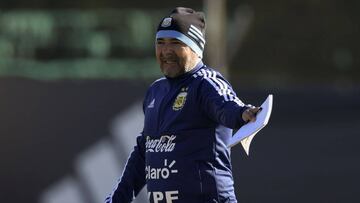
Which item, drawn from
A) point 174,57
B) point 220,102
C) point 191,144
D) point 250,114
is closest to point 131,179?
point 191,144

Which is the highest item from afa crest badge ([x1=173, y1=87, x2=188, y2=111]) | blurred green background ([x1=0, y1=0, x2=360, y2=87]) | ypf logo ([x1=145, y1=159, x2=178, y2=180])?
afa crest badge ([x1=173, y1=87, x2=188, y2=111])

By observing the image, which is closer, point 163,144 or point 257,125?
point 257,125

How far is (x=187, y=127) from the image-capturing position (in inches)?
200

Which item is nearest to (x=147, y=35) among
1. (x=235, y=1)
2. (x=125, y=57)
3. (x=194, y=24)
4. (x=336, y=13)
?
(x=125, y=57)

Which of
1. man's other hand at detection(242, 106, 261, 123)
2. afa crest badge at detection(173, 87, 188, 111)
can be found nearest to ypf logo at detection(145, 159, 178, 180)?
afa crest badge at detection(173, 87, 188, 111)

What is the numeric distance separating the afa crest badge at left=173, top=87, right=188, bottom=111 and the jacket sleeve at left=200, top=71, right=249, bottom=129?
11cm

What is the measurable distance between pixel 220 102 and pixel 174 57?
43 centimetres

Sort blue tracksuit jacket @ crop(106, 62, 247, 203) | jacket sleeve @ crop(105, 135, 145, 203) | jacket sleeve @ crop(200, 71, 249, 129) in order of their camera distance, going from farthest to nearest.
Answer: jacket sleeve @ crop(105, 135, 145, 203) < blue tracksuit jacket @ crop(106, 62, 247, 203) < jacket sleeve @ crop(200, 71, 249, 129)

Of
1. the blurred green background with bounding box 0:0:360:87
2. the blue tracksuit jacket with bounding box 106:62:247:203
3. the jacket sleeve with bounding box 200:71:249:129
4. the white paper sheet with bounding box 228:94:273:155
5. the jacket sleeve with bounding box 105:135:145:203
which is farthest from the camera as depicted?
the blurred green background with bounding box 0:0:360:87

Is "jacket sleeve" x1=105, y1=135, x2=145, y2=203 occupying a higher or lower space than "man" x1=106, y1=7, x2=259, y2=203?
lower

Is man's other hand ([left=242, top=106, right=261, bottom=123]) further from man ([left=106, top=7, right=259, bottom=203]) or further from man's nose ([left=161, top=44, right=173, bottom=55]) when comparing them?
man's nose ([left=161, top=44, right=173, bottom=55])

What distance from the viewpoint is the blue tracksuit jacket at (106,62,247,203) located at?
503 cm

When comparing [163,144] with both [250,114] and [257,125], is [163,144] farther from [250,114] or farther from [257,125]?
[257,125]

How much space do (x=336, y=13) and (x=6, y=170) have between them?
5.28 meters
